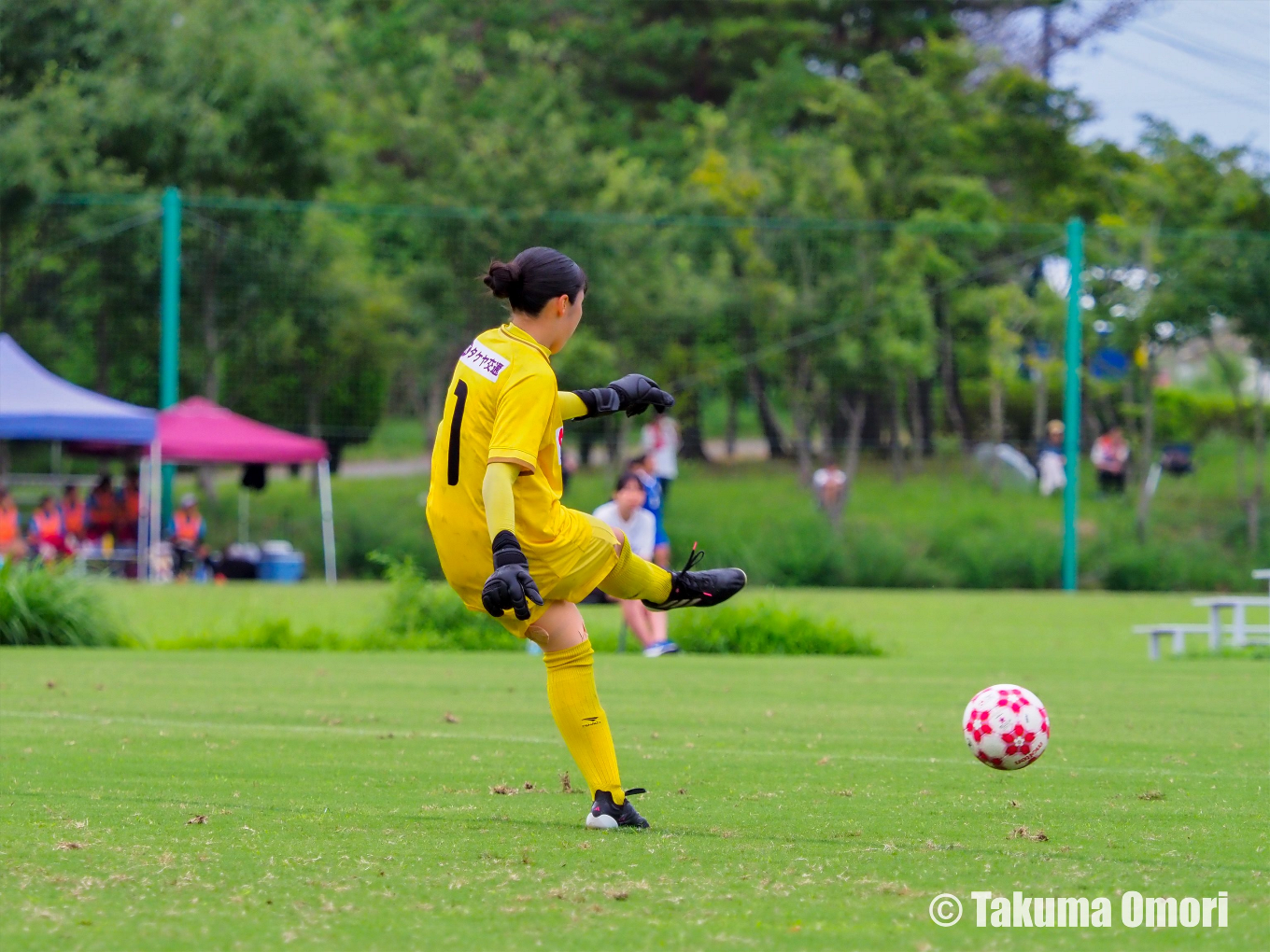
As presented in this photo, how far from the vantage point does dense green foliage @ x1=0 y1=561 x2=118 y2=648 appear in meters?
13.7

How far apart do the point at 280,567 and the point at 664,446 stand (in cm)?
530

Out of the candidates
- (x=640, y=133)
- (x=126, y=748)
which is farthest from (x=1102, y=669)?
(x=640, y=133)

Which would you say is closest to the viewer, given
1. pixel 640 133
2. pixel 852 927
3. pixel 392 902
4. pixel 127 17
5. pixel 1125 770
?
pixel 852 927

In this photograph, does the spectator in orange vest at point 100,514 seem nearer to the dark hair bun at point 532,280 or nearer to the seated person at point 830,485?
the seated person at point 830,485

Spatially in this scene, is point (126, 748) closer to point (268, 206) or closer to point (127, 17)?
point (268, 206)

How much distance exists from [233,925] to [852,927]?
1.40 meters

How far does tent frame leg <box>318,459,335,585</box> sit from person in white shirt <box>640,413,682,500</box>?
4.22 m

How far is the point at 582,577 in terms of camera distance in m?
5.21

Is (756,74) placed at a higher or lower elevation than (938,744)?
higher

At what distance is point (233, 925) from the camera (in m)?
3.69

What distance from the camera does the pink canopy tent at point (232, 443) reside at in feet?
66.6

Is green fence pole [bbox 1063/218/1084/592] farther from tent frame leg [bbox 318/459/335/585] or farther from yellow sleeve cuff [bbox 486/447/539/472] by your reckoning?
yellow sleeve cuff [bbox 486/447/539/472]

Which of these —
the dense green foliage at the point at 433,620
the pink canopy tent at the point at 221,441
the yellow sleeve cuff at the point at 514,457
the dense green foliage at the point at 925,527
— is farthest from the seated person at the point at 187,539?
the yellow sleeve cuff at the point at 514,457

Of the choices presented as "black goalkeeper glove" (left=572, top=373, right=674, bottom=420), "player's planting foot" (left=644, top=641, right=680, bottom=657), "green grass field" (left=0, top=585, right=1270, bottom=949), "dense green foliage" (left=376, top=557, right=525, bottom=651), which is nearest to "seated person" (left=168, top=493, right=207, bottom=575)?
"dense green foliage" (left=376, top=557, right=525, bottom=651)
